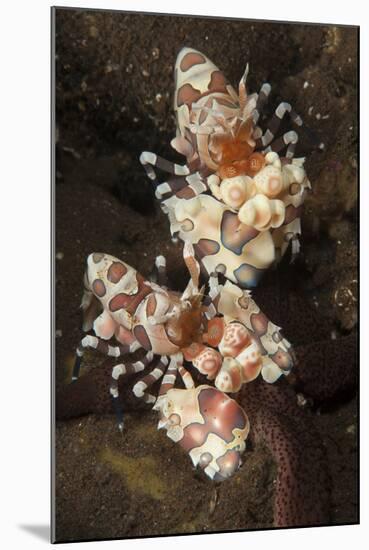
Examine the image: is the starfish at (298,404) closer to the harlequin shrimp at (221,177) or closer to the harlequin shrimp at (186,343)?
the harlequin shrimp at (186,343)

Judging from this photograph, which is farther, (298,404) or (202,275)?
(298,404)

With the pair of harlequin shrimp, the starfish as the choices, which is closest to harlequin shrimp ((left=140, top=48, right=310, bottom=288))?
Answer: the pair of harlequin shrimp

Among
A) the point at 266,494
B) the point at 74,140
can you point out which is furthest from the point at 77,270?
the point at 266,494

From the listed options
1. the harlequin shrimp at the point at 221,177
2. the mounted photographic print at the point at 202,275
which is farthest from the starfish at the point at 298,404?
the harlequin shrimp at the point at 221,177

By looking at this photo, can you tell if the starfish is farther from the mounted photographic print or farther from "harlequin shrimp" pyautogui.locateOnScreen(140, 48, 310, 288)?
"harlequin shrimp" pyautogui.locateOnScreen(140, 48, 310, 288)

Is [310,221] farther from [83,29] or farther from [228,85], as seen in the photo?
[83,29]

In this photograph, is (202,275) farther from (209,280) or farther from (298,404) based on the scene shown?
(298,404)

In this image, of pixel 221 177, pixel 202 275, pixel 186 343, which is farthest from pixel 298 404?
pixel 221 177
